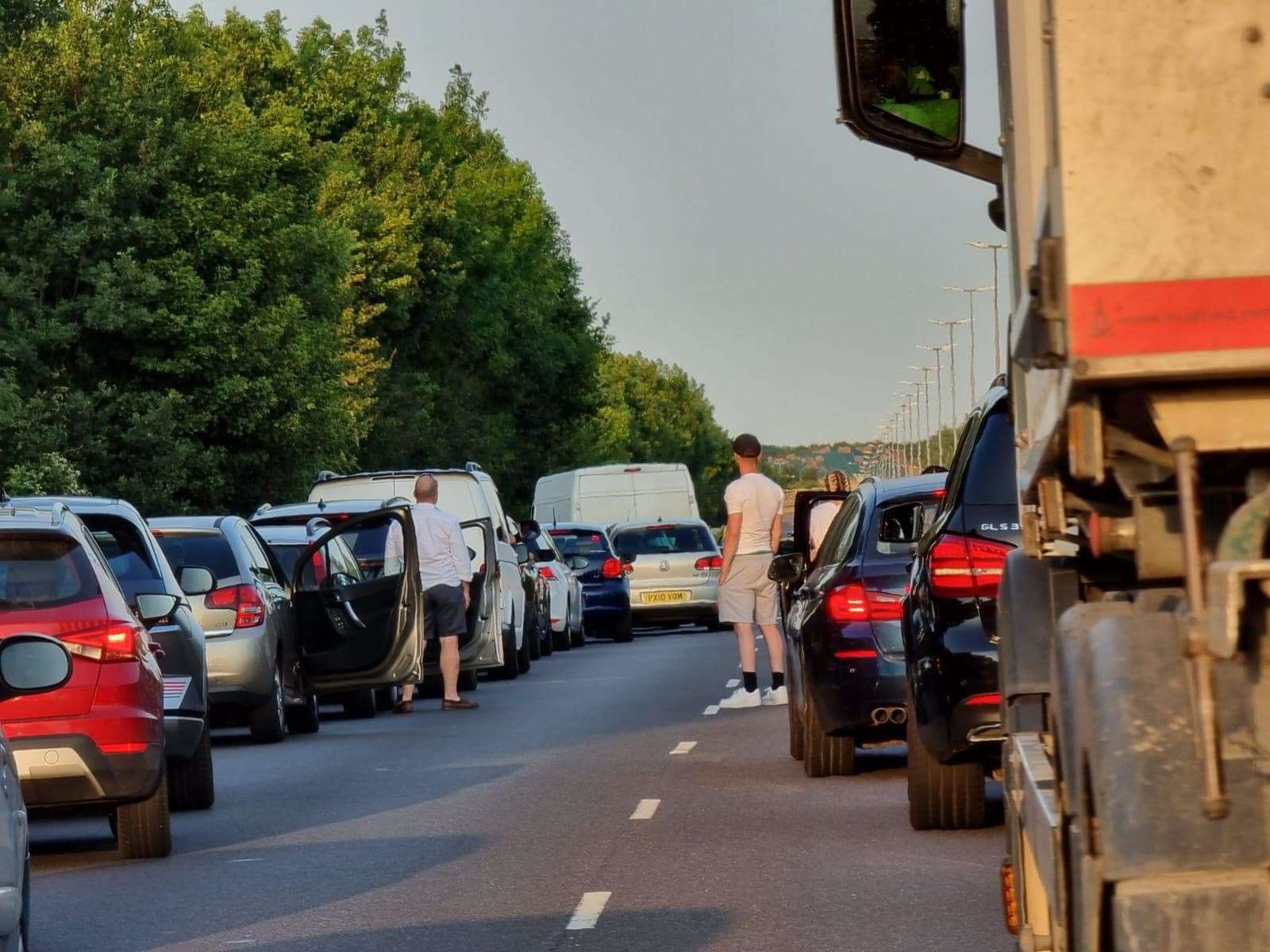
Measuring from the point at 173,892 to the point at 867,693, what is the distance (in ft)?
12.7

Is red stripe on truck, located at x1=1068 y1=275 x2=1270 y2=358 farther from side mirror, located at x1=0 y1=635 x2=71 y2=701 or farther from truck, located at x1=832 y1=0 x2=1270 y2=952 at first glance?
side mirror, located at x1=0 y1=635 x2=71 y2=701

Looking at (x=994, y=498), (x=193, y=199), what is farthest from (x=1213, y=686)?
(x=193, y=199)

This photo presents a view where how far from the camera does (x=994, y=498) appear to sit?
10.2 m

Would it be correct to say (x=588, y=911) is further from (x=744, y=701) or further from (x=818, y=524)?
(x=744, y=701)

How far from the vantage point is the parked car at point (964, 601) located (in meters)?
10.0

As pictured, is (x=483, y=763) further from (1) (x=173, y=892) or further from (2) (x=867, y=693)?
(1) (x=173, y=892)

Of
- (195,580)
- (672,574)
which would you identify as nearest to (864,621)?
(195,580)

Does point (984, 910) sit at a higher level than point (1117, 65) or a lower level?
lower

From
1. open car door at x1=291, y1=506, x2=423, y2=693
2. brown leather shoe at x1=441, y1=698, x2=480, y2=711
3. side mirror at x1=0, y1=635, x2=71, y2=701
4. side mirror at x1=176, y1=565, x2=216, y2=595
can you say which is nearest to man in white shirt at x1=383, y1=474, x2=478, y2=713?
brown leather shoe at x1=441, y1=698, x2=480, y2=711

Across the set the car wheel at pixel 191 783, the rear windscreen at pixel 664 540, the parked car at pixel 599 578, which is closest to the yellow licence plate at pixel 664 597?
the rear windscreen at pixel 664 540

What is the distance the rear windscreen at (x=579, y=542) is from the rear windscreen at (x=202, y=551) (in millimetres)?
19804

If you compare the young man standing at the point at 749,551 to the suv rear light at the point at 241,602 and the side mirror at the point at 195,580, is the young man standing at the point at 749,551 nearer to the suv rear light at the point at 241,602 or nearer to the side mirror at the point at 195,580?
the suv rear light at the point at 241,602

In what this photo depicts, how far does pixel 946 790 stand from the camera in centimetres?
1109

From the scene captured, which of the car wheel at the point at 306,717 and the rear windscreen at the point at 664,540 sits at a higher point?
the rear windscreen at the point at 664,540
